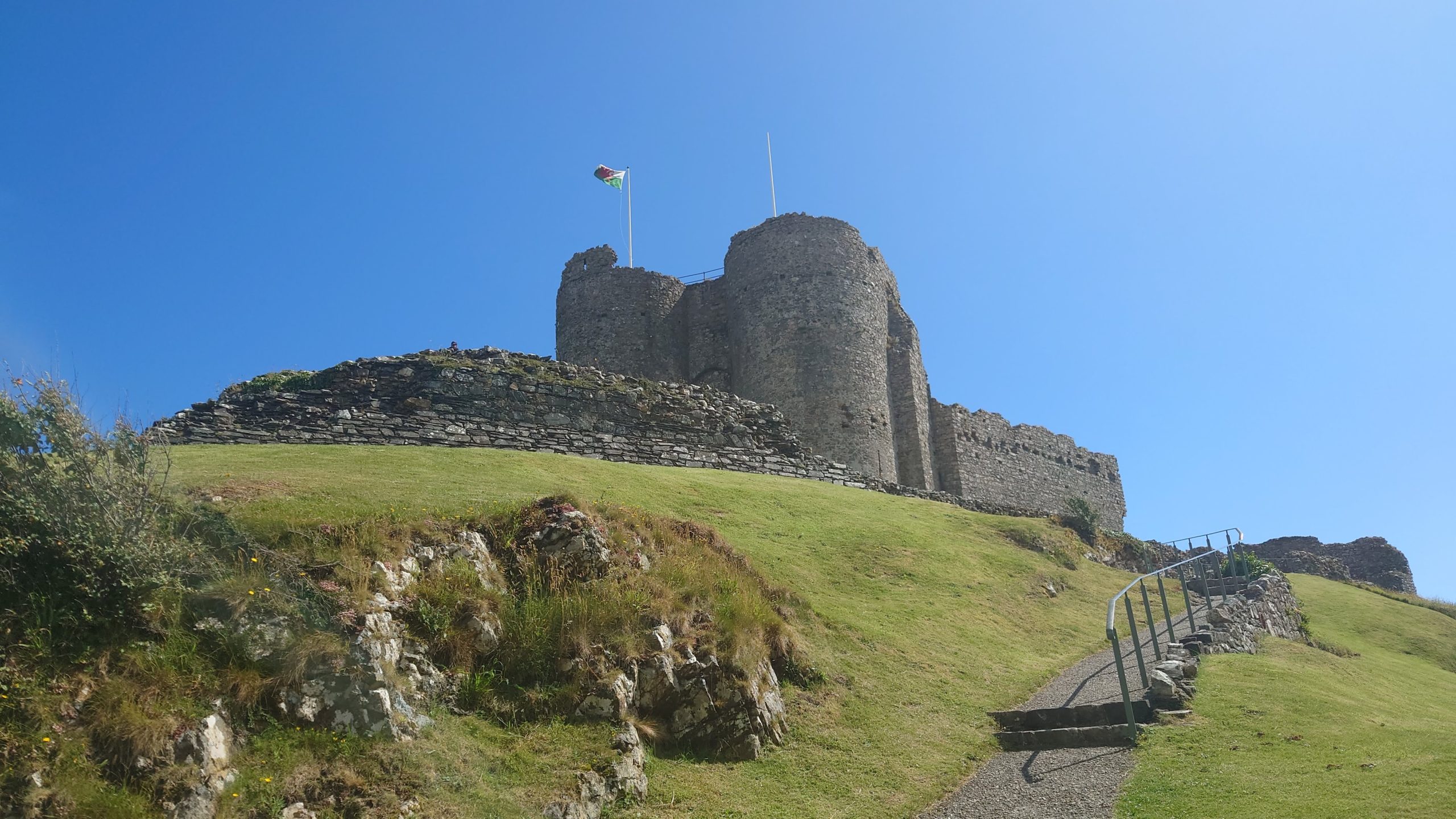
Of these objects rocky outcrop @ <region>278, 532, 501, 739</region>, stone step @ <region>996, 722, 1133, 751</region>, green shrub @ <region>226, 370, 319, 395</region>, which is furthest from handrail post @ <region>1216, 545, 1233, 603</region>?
green shrub @ <region>226, 370, 319, 395</region>

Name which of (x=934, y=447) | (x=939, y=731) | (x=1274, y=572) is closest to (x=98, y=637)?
(x=939, y=731)

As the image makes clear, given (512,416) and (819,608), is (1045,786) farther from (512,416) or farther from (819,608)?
(512,416)

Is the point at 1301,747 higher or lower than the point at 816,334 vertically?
lower

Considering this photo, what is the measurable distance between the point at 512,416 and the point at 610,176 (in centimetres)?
2292

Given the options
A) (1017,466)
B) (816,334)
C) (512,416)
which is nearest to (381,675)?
(512,416)

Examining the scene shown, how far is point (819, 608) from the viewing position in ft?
45.0

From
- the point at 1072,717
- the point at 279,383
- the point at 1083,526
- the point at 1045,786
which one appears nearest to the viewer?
the point at 1045,786

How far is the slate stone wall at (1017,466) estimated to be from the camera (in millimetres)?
39281

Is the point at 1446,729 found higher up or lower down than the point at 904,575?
lower down

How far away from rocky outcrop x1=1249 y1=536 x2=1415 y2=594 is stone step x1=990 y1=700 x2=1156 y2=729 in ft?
114

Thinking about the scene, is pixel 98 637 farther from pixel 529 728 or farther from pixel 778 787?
pixel 778 787

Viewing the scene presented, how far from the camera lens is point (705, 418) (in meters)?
25.3

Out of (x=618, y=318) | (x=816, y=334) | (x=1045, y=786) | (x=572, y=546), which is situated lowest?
(x=1045, y=786)

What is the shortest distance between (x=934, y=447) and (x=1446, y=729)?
1110 inches
